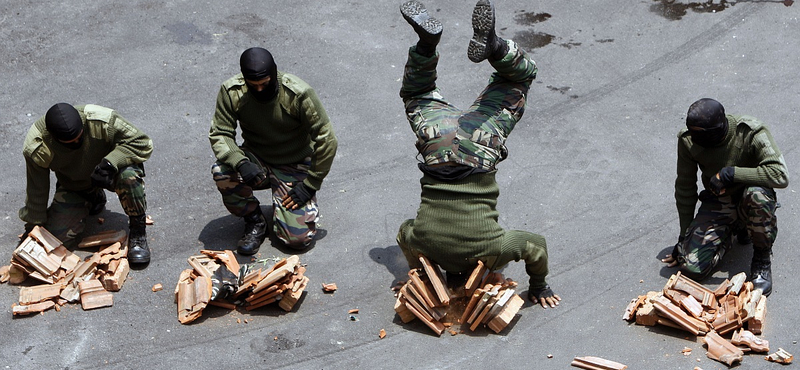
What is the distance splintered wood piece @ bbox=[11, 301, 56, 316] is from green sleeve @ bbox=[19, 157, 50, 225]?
2.78 feet

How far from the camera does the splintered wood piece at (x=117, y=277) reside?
27.3ft

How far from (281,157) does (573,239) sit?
2.53 metres

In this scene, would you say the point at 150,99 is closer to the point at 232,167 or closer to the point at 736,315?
the point at 232,167

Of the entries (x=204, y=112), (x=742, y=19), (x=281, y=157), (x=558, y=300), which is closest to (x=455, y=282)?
(x=558, y=300)

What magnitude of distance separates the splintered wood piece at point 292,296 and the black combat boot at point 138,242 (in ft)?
4.37

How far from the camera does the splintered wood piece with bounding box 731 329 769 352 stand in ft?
24.6

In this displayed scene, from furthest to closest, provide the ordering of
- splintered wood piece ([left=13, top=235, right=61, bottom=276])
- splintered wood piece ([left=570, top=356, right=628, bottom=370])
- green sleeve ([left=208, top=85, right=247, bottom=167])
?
1. green sleeve ([left=208, top=85, right=247, bottom=167])
2. splintered wood piece ([left=13, top=235, right=61, bottom=276])
3. splintered wood piece ([left=570, top=356, right=628, bottom=370])

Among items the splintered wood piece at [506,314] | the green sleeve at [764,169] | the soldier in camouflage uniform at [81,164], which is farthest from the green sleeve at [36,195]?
the green sleeve at [764,169]

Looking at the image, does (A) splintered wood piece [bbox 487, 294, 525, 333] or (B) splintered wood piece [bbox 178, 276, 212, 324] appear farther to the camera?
(B) splintered wood piece [bbox 178, 276, 212, 324]

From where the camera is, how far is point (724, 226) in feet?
27.5

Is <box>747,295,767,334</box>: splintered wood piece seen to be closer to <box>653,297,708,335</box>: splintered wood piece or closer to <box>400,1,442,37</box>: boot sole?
<box>653,297,708,335</box>: splintered wood piece

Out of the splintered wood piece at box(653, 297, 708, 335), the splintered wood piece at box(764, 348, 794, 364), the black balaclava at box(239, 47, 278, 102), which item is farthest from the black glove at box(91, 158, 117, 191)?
the splintered wood piece at box(764, 348, 794, 364)

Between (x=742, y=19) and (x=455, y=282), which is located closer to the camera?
(x=455, y=282)

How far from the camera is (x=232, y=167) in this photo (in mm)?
8672
